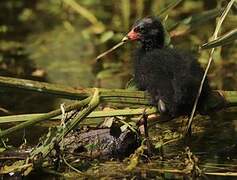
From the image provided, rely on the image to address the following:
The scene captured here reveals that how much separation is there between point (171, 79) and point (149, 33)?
0.58m

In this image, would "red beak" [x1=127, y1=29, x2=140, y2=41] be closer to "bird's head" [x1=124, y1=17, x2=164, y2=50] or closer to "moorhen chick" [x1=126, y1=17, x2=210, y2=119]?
"bird's head" [x1=124, y1=17, x2=164, y2=50]

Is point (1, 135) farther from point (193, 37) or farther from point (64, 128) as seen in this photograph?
point (193, 37)

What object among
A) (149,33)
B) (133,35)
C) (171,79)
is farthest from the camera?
→ (133,35)

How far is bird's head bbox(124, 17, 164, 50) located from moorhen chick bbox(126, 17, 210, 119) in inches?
7.2

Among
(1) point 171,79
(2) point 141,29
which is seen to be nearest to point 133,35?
(2) point 141,29

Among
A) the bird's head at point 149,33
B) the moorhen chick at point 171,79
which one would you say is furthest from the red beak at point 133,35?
the moorhen chick at point 171,79

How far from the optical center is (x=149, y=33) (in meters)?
4.31

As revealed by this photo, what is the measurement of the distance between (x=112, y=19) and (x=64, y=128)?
4.83 m

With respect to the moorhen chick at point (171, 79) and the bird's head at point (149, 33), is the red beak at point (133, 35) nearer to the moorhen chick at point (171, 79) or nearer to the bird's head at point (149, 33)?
the bird's head at point (149, 33)

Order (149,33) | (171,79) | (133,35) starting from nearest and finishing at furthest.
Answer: (171,79) < (149,33) < (133,35)

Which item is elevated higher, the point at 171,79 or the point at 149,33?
the point at 149,33

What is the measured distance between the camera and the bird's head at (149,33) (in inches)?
169

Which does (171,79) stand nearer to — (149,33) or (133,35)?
(149,33)

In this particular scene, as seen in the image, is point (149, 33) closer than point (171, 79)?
No
